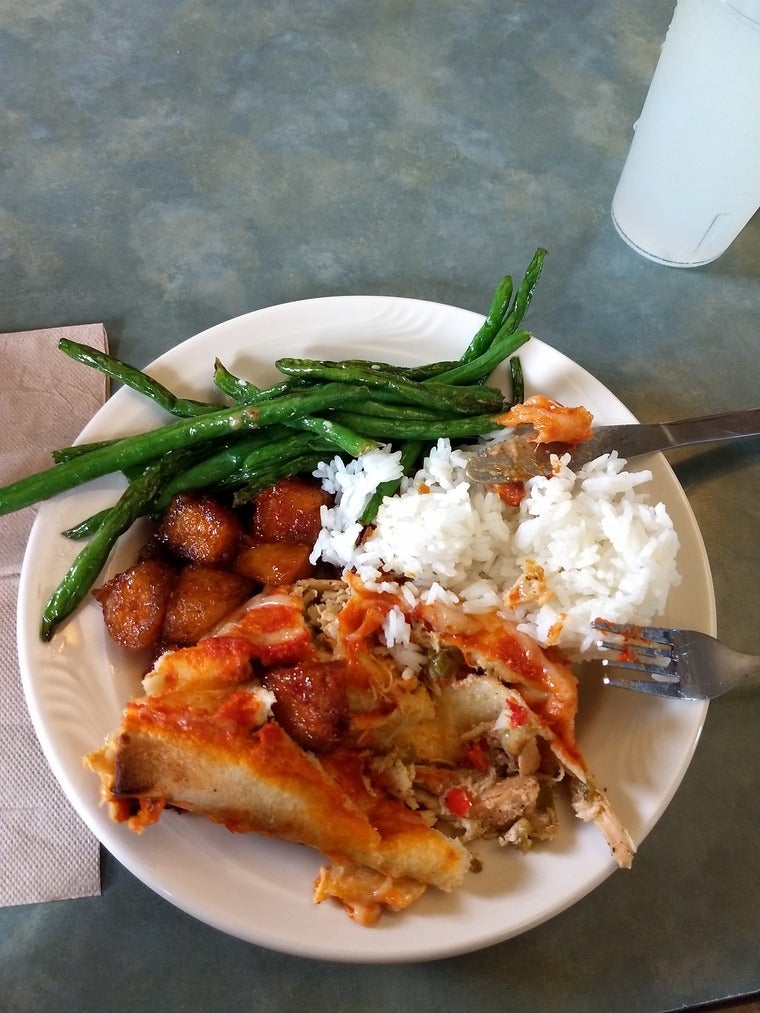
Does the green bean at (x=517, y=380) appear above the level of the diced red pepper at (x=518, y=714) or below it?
above

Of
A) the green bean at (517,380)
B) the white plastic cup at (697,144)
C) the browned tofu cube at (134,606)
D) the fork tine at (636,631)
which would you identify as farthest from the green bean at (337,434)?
the white plastic cup at (697,144)

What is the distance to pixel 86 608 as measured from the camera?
1920 mm

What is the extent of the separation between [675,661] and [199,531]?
1.32 metres

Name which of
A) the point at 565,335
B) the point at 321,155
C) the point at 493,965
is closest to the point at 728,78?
the point at 565,335

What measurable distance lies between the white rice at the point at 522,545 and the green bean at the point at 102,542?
0.49 m

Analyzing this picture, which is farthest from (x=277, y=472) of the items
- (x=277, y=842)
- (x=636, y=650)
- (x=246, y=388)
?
(x=636, y=650)

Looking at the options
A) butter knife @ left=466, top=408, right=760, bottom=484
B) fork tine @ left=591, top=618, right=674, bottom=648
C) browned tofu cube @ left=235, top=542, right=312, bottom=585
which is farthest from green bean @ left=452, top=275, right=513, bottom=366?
fork tine @ left=591, top=618, right=674, bottom=648

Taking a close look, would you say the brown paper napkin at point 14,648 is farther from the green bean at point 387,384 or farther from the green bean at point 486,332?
the green bean at point 486,332

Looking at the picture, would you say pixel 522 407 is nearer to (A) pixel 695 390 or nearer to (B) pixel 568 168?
(A) pixel 695 390

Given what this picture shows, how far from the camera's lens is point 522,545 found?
2.07 meters

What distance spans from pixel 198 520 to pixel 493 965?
1454mm

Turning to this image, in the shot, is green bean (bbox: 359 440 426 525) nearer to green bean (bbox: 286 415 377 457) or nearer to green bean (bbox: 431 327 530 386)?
green bean (bbox: 286 415 377 457)

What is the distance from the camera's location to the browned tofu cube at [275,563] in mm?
2102

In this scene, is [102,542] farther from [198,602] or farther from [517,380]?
[517,380]
